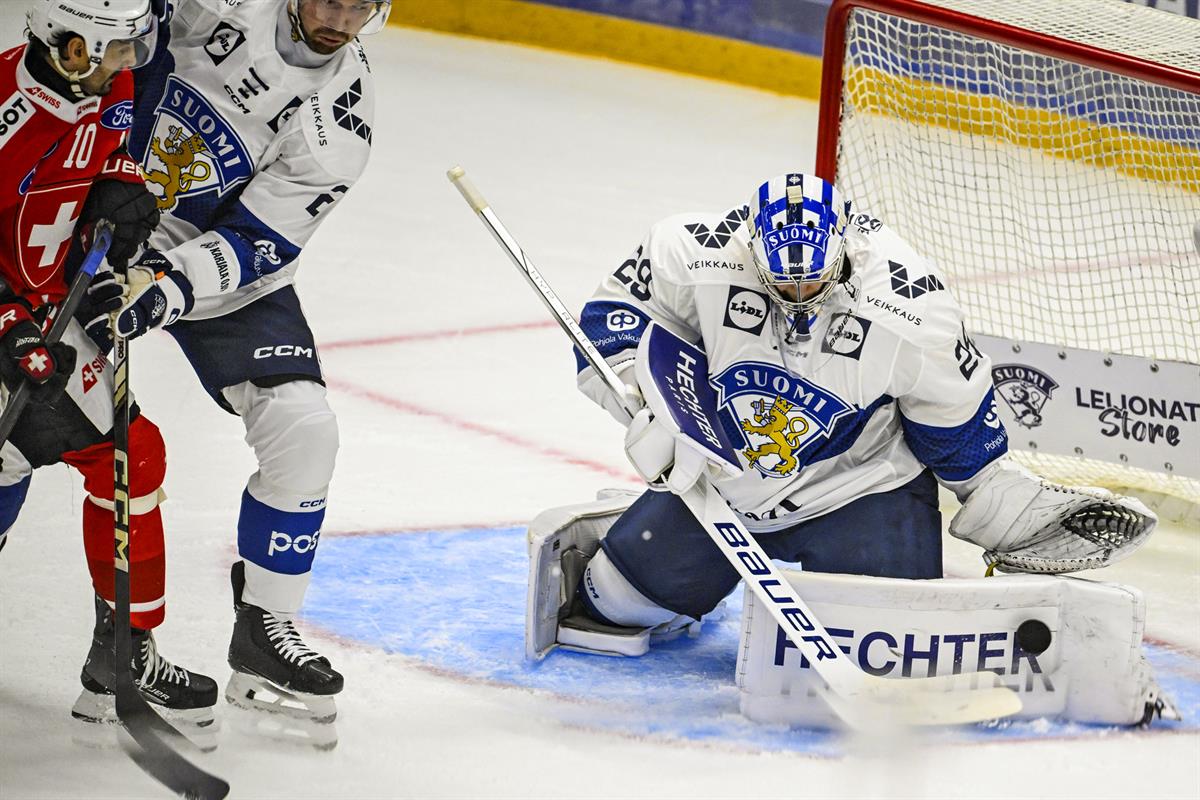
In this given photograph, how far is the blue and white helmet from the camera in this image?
2.93 metres

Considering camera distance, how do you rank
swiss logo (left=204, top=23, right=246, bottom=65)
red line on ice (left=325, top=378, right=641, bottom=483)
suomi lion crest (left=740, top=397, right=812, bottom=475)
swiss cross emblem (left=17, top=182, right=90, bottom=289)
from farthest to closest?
red line on ice (left=325, top=378, right=641, bottom=483), suomi lion crest (left=740, top=397, right=812, bottom=475), swiss logo (left=204, top=23, right=246, bottom=65), swiss cross emblem (left=17, top=182, right=90, bottom=289)

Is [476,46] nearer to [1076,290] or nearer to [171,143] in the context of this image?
[1076,290]

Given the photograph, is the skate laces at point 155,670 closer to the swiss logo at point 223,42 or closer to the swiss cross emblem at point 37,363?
the swiss cross emblem at point 37,363

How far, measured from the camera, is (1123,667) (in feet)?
10.0

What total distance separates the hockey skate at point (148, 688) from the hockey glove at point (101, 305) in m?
0.50

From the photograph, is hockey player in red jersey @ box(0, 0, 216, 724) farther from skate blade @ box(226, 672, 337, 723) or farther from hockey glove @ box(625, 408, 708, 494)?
hockey glove @ box(625, 408, 708, 494)

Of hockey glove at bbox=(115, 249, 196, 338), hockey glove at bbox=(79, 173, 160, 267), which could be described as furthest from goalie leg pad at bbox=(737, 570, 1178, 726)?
hockey glove at bbox=(79, 173, 160, 267)

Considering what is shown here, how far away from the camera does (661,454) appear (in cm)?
297

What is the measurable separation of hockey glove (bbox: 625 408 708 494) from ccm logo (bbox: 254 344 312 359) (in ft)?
1.87

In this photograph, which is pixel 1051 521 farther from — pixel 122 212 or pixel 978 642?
pixel 122 212

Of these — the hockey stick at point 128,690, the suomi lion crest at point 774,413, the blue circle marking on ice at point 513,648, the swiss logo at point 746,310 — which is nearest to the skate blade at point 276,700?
the hockey stick at point 128,690

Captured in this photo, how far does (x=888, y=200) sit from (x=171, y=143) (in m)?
2.34

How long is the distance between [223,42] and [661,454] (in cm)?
101

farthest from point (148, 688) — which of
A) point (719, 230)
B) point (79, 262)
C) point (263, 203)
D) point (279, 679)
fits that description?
point (719, 230)
